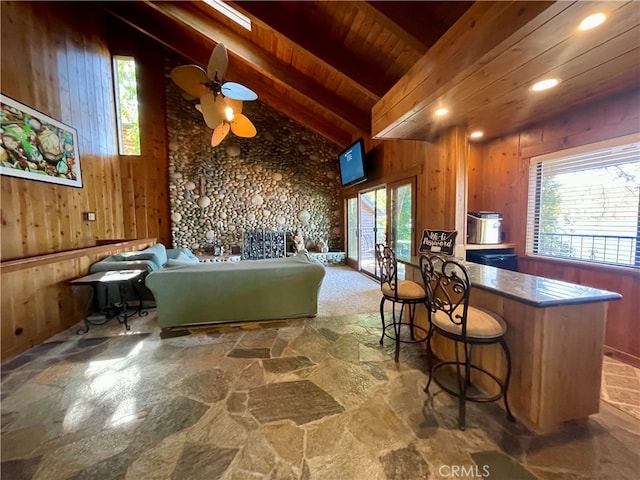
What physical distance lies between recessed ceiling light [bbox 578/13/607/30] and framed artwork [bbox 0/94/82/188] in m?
4.94

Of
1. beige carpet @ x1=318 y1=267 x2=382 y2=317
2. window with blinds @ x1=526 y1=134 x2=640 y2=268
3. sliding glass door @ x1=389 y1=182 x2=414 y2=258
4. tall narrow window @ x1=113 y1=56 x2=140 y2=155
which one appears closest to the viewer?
window with blinds @ x1=526 y1=134 x2=640 y2=268

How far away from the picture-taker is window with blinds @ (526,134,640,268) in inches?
91.7

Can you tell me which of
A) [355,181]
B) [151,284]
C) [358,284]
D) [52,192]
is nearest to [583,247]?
[358,284]

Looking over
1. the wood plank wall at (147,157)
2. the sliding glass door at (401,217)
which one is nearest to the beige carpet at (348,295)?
the sliding glass door at (401,217)

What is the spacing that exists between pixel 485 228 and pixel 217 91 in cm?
374

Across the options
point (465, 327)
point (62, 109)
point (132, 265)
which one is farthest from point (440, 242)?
point (62, 109)

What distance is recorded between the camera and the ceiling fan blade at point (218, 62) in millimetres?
2809

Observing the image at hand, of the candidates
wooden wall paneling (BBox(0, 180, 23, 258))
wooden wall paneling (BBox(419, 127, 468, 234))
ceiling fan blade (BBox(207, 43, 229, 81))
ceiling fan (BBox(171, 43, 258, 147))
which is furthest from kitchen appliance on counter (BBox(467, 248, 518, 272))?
wooden wall paneling (BBox(0, 180, 23, 258))

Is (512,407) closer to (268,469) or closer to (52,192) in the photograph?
(268,469)

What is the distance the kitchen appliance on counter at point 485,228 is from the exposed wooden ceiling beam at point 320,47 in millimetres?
2043

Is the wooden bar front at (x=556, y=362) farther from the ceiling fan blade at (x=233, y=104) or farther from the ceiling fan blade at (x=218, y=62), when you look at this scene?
the ceiling fan blade at (x=233, y=104)

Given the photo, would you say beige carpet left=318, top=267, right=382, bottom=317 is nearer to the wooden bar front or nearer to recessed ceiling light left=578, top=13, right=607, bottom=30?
the wooden bar front

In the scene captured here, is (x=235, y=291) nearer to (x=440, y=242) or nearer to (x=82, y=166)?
(x=440, y=242)

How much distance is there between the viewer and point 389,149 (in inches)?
181
